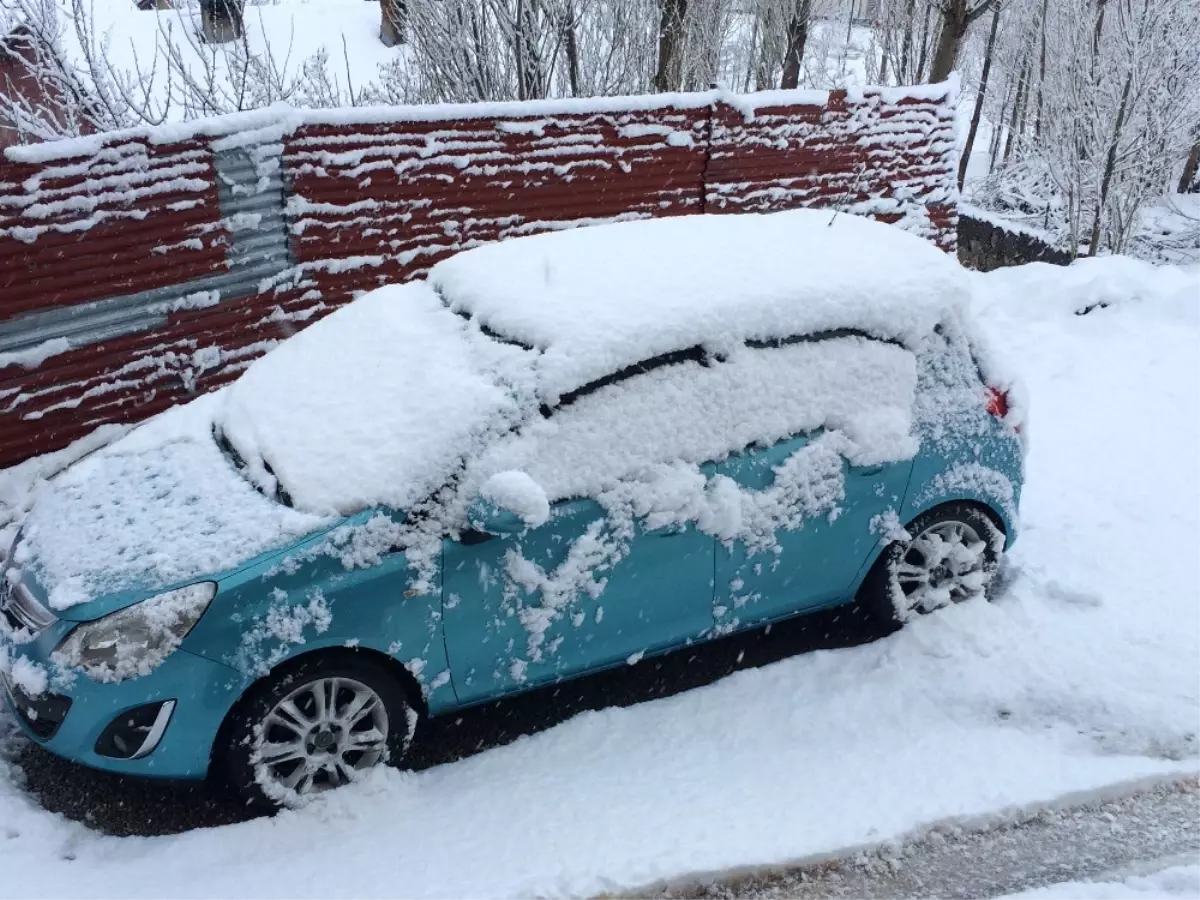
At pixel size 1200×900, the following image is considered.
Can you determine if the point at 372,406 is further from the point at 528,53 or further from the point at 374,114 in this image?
the point at 528,53

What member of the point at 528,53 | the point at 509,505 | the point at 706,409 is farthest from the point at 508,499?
the point at 528,53

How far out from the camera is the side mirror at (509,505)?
3424 millimetres

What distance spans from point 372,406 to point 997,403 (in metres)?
2.71

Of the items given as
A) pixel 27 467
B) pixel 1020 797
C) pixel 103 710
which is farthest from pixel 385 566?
pixel 27 467

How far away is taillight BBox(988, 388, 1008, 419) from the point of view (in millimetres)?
4496

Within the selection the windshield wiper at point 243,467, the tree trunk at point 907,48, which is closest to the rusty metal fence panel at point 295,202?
the windshield wiper at point 243,467

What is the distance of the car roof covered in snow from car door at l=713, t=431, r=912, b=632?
0.49 meters

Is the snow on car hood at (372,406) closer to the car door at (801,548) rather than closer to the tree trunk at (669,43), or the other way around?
the car door at (801,548)

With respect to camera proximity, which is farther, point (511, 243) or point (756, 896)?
point (511, 243)

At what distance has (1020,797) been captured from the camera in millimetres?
3682

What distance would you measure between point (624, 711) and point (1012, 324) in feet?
19.3

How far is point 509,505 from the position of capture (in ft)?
11.2

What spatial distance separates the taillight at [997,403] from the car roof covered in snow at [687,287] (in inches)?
16.6

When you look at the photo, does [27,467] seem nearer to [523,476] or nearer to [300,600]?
[300,600]
